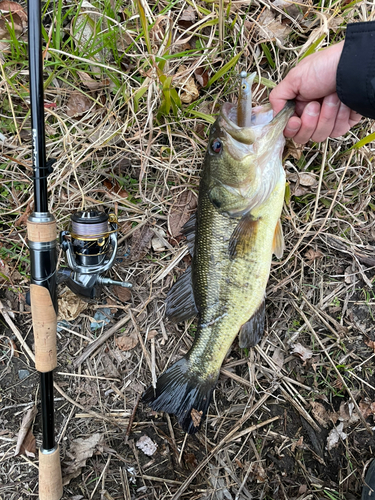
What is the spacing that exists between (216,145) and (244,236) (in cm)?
54

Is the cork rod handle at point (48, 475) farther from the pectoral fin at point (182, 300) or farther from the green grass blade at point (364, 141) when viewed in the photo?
the green grass blade at point (364, 141)

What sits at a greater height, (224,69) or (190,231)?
Answer: (224,69)

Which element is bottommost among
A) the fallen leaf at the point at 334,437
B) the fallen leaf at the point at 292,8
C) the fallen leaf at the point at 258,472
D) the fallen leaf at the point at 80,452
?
the fallen leaf at the point at 80,452

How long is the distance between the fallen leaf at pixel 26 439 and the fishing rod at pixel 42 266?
0.35m

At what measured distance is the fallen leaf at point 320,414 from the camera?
7.41 ft

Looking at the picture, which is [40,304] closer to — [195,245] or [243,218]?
[195,245]

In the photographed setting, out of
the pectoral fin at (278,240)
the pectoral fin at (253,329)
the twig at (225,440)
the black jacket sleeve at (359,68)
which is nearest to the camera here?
the black jacket sleeve at (359,68)

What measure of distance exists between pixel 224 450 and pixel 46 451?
1.19 meters

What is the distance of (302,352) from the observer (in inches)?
90.6

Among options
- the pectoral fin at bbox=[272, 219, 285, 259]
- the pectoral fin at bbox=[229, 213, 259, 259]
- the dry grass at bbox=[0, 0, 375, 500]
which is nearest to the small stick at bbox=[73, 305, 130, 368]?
the dry grass at bbox=[0, 0, 375, 500]

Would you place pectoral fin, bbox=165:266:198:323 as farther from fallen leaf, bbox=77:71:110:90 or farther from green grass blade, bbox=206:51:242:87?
fallen leaf, bbox=77:71:110:90

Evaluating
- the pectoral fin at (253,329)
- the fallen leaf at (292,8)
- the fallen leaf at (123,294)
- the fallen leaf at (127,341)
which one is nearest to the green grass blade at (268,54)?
the fallen leaf at (292,8)

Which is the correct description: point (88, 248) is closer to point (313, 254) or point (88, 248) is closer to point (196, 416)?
point (196, 416)

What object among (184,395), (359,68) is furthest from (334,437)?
(359,68)
